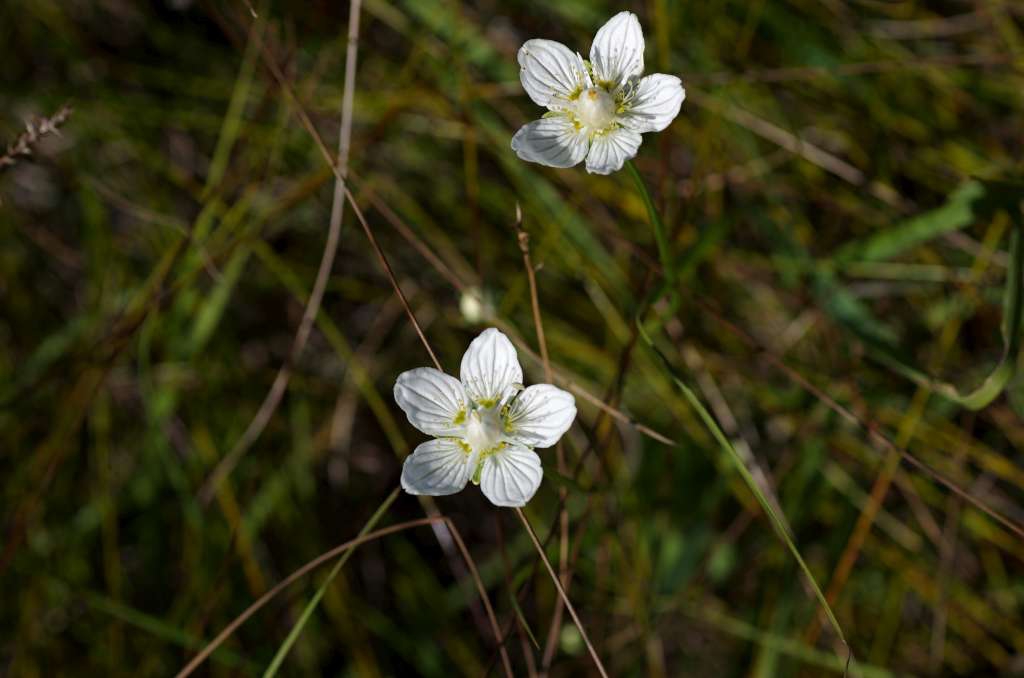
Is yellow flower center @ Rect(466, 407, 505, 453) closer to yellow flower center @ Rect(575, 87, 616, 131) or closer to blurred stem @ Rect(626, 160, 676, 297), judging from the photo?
blurred stem @ Rect(626, 160, 676, 297)

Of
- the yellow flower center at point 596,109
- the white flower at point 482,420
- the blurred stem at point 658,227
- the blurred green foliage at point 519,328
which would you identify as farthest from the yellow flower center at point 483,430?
the blurred green foliage at point 519,328

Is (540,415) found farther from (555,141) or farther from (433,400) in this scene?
(555,141)

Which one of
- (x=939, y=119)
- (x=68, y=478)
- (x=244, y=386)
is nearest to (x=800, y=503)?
(x=939, y=119)

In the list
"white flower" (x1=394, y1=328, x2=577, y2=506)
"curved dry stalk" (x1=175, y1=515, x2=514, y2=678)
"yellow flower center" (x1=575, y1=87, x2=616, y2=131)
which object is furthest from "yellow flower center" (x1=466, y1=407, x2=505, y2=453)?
"yellow flower center" (x1=575, y1=87, x2=616, y2=131)

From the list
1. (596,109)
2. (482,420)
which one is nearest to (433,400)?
(482,420)

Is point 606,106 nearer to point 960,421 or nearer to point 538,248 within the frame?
point 538,248

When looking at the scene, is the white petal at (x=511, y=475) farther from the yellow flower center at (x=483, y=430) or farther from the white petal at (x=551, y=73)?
the white petal at (x=551, y=73)
